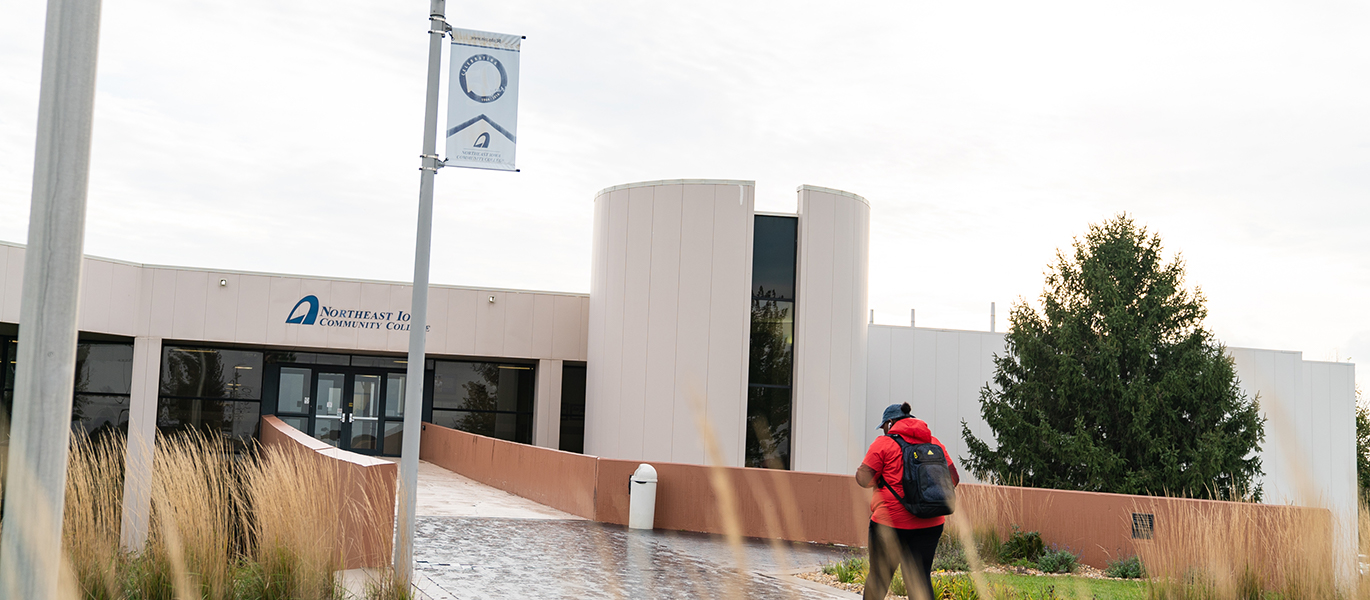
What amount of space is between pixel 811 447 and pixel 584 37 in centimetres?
1375

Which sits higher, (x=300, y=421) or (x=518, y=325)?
(x=518, y=325)

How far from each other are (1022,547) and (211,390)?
858 inches

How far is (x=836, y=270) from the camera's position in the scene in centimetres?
2203

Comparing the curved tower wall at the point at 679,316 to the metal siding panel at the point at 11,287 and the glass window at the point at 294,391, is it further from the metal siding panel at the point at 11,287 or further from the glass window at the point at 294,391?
the metal siding panel at the point at 11,287

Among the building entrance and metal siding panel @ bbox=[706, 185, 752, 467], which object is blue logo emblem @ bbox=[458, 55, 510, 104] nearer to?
metal siding panel @ bbox=[706, 185, 752, 467]

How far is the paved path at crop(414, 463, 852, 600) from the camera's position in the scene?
8711 mm

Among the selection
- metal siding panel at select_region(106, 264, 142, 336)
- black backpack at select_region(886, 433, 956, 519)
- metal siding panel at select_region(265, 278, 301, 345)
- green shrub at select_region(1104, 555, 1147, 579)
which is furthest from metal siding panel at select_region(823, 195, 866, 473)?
metal siding panel at select_region(106, 264, 142, 336)

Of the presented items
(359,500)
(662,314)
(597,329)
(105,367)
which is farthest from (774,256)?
(105,367)

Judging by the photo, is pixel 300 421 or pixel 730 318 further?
pixel 300 421

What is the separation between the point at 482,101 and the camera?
26.9 feet

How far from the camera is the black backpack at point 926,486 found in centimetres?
653

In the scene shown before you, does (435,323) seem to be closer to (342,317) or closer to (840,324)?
(342,317)

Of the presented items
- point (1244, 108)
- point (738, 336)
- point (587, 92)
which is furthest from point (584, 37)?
point (738, 336)

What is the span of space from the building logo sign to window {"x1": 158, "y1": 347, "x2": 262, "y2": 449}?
257cm
